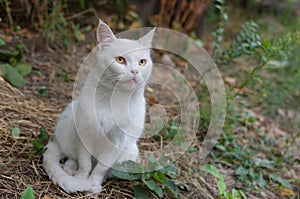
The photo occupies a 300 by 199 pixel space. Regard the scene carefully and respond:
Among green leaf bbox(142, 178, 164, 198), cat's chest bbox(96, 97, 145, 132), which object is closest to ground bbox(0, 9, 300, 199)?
green leaf bbox(142, 178, 164, 198)

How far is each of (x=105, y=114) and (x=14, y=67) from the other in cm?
125

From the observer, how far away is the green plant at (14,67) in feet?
8.72

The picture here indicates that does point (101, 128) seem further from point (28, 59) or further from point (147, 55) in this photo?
point (28, 59)

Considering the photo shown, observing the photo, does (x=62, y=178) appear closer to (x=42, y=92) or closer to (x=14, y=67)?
(x=42, y=92)

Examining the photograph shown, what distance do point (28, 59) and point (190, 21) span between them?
1958 mm

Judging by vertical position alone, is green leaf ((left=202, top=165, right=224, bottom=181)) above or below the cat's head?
below

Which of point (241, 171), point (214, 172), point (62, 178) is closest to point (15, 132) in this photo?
point (62, 178)

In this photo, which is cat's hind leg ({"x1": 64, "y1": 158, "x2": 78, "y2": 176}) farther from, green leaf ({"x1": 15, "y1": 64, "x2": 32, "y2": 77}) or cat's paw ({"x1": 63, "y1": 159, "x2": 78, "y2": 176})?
green leaf ({"x1": 15, "y1": 64, "x2": 32, "y2": 77})

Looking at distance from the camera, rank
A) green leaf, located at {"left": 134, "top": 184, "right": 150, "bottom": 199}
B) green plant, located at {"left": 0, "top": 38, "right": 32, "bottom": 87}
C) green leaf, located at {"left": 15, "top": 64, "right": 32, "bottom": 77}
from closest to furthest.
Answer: green leaf, located at {"left": 134, "top": 184, "right": 150, "bottom": 199} < green plant, located at {"left": 0, "top": 38, "right": 32, "bottom": 87} < green leaf, located at {"left": 15, "top": 64, "right": 32, "bottom": 77}

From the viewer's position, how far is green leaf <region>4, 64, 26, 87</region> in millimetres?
2658

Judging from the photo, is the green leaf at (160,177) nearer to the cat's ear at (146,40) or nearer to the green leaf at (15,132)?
the cat's ear at (146,40)

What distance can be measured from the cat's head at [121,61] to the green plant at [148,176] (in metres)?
0.42

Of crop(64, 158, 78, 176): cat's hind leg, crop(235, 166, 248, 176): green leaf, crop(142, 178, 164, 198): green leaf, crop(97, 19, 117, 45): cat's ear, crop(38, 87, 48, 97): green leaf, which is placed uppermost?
crop(97, 19, 117, 45): cat's ear

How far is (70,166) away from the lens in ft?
6.53
